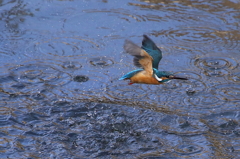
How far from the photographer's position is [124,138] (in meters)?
4.45

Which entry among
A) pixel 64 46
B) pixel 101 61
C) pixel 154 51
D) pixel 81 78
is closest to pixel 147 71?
pixel 154 51

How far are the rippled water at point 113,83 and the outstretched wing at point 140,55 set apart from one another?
626 millimetres

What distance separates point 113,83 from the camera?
551 centimetres

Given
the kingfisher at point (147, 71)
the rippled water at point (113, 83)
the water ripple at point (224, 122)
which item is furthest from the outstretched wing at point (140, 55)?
the water ripple at point (224, 122)

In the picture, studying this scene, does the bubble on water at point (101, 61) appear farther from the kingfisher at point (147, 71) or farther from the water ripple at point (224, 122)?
the water ripple at point (224, 122)

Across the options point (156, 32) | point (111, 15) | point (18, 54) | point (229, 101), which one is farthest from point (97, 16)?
point (229, 101)

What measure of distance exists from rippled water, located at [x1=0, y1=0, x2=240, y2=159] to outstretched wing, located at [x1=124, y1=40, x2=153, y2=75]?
2.06 feet

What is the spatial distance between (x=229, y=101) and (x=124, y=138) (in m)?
1.55

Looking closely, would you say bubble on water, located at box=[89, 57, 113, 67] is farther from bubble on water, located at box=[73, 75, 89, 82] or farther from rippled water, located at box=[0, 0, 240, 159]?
bubble on water, located at box=[73, 75, 89, 82]

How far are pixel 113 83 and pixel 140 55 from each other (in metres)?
1.21

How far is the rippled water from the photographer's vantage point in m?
4.35

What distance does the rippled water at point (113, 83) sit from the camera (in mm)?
4348


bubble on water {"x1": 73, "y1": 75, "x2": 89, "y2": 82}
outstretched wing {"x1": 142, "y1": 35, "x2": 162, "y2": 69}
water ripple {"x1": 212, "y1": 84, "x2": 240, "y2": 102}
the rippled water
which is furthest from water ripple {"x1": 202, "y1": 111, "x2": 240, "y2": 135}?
bubble on water {"x1": 73, "y1": 75, "x2": 89, "y2": 82}

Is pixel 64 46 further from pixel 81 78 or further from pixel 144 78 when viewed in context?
pixel 144 78
